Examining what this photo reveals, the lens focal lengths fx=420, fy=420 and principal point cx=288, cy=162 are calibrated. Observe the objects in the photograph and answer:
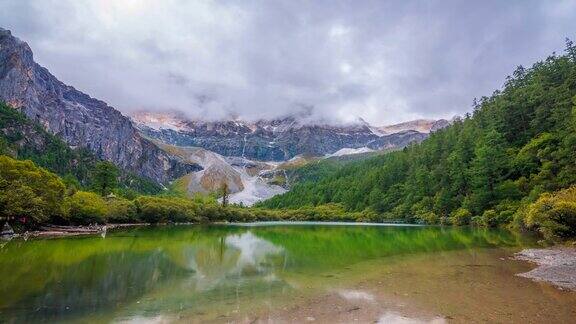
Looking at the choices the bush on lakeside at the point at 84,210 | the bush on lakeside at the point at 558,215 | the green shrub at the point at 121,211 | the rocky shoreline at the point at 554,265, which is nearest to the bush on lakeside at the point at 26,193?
the bush on lakeside at the point at 84,210

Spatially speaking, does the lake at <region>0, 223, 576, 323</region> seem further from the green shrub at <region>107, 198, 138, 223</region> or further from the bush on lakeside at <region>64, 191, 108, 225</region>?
the green shrub at <region>107, 198, 138, 223</region>

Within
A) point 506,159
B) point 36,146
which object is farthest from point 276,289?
point 36,146

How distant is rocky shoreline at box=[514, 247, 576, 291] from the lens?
21719mm

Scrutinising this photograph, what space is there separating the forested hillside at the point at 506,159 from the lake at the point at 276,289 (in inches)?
698

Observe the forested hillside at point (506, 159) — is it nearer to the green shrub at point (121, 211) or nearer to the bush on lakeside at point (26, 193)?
the bush on lakeside at point (26, 193)

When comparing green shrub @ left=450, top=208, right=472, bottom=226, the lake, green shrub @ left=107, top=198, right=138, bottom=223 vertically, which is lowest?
the lake

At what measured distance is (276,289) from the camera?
2161 cm

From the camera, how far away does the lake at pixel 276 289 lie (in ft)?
52.9

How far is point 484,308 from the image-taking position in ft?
55.0

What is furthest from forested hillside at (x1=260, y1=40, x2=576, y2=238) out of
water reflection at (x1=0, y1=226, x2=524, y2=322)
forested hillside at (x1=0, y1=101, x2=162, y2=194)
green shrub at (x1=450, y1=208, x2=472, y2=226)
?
forested hillside at (x1=0, y1=101, x2=162, y2=194)

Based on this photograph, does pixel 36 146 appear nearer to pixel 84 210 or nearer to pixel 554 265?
pixel 84 210

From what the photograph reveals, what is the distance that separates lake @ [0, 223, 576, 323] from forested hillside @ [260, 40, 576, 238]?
17727 millimetres

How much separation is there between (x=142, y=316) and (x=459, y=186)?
9056 cm

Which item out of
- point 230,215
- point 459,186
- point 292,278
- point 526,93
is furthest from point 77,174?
point 292,278
